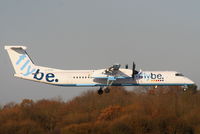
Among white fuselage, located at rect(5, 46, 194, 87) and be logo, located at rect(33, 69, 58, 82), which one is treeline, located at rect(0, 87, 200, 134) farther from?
be logo, located at rect(33, 69, 58, 82)

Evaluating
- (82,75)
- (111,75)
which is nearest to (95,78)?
(82,75)

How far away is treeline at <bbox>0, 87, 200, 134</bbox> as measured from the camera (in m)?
57.6

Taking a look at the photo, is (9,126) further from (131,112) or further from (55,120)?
(131,112)

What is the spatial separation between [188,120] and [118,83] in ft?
49.3

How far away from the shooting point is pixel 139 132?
5669 cm

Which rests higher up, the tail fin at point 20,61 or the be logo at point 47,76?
the tail fin at point 20,61

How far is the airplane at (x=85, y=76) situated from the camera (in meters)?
46.5

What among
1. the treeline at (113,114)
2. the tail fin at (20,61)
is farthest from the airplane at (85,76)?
the treeline at (113,114)

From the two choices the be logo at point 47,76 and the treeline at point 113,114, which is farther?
the treeline at point 113,114

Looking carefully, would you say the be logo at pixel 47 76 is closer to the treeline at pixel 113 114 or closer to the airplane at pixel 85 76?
the airplane at pixel 85 76

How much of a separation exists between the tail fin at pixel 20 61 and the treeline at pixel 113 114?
1381cm

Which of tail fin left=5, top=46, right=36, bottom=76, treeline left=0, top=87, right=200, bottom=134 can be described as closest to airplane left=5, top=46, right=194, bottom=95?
tail fin left=5, top=46, right=36, bottom=76

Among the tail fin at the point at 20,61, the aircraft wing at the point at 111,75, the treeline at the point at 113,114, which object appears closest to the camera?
the aircraft wing at the point at 111,75

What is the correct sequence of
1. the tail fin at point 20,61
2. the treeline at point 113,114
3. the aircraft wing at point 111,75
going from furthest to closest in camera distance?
1. the treeline at point 113,114
2. the tail fin at point 20,61
3. the aircraft wing at point 111,75
